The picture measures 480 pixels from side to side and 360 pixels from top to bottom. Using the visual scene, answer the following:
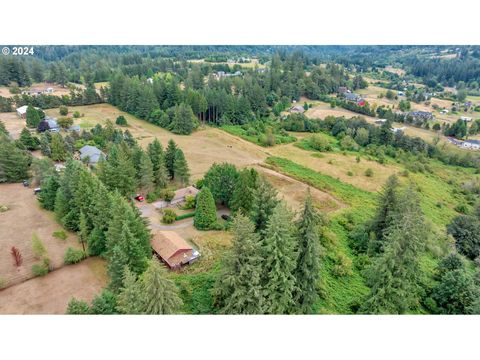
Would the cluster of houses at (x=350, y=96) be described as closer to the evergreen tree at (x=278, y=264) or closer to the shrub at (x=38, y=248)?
the evergreen tree at (x=278, y=264)

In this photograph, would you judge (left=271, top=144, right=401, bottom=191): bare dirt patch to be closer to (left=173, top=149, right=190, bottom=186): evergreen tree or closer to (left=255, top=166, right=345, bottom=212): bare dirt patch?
(left=255, top=166, right=345, bottom=212): bare dirt patch

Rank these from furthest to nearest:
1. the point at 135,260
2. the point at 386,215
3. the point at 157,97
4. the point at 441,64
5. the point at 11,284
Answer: the point at 441,64
the point at 157,97
the point at 386,215
the point at 11,284
the point at 135,260

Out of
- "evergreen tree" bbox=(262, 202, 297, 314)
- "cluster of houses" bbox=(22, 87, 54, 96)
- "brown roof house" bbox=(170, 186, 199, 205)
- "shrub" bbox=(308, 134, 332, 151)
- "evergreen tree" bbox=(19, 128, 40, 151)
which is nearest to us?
"evergreen tree" bbox=(262, 202, 297, 314)

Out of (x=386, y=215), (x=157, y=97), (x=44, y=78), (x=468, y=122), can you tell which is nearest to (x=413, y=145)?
(x=468, y=122)

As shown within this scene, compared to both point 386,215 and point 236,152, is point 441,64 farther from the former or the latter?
point 386,215

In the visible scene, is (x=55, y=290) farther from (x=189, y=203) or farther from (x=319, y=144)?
(x=319, y=144)

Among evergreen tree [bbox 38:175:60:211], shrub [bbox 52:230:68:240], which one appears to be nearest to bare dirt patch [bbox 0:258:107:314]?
shrub [bbox 52:230:68:240]
